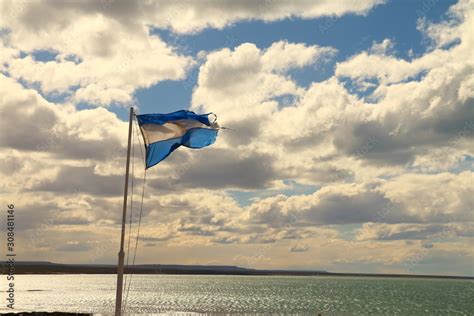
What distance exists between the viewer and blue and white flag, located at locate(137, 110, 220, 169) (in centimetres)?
1914

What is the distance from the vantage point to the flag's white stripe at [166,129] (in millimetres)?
19172

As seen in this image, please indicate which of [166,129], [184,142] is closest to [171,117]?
[166,129]

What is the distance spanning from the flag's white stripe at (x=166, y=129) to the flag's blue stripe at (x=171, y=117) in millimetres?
96

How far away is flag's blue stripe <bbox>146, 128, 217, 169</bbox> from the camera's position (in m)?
19.2

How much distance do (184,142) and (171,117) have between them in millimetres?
908

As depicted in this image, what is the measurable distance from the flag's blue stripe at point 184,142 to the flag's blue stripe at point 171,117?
0.35 metres

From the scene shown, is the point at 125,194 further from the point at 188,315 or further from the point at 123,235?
the point at 188,315

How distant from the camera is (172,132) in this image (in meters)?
19.6

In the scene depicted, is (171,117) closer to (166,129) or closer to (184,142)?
(166,129)

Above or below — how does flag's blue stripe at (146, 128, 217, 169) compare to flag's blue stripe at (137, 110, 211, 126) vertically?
below

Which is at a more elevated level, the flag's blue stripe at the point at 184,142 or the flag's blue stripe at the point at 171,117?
the flag's blue stripe at the point at 171,117

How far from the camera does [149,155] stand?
1900 cm

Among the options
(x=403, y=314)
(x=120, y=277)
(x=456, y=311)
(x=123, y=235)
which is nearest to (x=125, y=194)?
(x=123, y=235)

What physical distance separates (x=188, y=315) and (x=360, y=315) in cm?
3183
